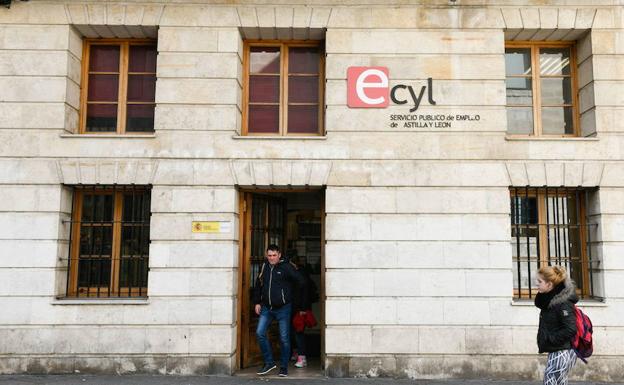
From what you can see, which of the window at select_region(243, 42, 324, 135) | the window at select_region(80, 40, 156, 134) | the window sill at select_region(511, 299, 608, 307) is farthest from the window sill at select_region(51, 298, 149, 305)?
the window sill at select_region(511, 299, 608, 307)

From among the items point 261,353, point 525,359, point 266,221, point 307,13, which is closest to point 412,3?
point 307,13

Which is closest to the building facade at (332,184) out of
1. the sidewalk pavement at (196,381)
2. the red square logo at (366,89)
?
the red square logo at (366,89)

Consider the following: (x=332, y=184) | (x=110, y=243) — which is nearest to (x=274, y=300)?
(x=332, y=184)

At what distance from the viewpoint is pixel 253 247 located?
27.9ft

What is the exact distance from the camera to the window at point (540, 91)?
8.38 m

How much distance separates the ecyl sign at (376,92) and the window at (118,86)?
326 centimetres

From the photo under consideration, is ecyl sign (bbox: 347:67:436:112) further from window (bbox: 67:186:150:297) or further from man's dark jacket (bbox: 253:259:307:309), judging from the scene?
window (bbox: 67:186:150:297)

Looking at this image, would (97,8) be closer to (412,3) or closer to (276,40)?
(276,40)

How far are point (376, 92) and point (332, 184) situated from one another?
1.60m

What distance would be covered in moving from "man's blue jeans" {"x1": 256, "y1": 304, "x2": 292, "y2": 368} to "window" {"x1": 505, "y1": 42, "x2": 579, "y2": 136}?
15.2 ft

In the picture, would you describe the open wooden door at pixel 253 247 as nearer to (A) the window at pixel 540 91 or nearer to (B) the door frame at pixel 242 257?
(B) the door frame at pixel 242 257

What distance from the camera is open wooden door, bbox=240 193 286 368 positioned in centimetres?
822

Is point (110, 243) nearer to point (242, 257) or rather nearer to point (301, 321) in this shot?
point (242, 257)

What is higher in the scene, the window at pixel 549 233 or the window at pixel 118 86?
the window at pixel 118 86
